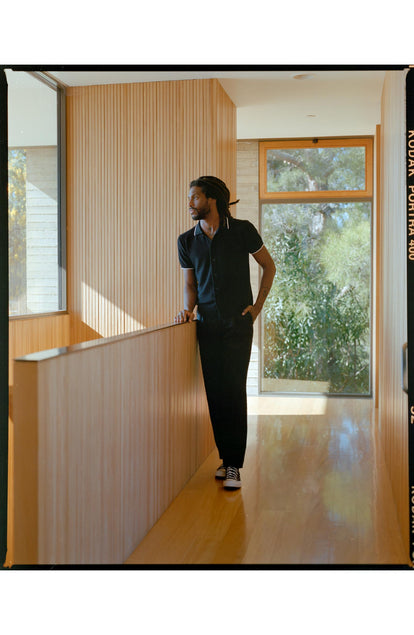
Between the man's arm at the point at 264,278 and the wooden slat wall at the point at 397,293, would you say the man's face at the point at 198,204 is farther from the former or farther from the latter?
the wooden slat wall at the point at 397,293

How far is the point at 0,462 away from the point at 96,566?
552 mm

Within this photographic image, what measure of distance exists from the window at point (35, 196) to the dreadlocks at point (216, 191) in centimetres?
115

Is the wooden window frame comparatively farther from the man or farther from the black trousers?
the black trousers

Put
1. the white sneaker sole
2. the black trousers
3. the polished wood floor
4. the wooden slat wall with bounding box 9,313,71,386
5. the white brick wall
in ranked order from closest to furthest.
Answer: the polished wood floor
the white sneaker sole
the black trousers
the wooden slat wall with bounding box 9,313,71,386
the white brick wall

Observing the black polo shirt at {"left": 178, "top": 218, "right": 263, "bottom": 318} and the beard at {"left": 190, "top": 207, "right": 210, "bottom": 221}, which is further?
the beard at {"left": 190, "top": 207, "right": 210, "bottom": 221}

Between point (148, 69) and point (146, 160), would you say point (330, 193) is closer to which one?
point (146, 160)

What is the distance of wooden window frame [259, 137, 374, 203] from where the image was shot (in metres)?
5.92

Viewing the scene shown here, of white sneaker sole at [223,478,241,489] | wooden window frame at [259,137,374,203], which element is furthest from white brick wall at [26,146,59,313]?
wooden window frame at [259,137,374,203]

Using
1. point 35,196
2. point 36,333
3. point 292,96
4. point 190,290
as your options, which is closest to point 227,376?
point 190,290

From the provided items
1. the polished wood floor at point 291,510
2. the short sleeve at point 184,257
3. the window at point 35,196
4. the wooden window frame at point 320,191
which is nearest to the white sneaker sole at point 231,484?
the polished wood floor at point 291,510

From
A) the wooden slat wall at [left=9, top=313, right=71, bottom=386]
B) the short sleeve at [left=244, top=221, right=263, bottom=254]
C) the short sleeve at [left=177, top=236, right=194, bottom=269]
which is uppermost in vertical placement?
the short sleeve at [left=244, top=221, right=263, bottom=254]

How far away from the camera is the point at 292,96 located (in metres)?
4.66

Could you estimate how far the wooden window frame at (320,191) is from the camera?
5.92 meters

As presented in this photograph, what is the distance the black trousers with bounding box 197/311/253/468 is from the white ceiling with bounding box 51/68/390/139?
1.47m
